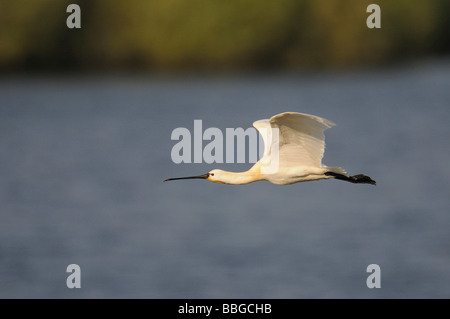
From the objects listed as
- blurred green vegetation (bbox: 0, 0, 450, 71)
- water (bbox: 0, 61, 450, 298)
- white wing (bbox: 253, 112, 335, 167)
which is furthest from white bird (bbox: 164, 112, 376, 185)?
blurred green vegetation (bbox: 0, 0, 450, 71)

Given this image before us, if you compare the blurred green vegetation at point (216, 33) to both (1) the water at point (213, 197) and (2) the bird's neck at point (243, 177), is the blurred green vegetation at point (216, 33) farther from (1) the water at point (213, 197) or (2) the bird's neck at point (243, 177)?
(2) the bird's neck at point (243, 177)

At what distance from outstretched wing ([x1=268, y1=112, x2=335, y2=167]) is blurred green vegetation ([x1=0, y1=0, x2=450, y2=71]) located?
1929 centimetres

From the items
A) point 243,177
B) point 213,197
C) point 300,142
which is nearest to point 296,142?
point 300,142

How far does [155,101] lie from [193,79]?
238 centimetres

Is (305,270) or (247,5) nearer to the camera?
(305,270)

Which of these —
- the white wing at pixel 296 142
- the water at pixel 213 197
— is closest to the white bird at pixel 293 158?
the white wing at pixel 296 142

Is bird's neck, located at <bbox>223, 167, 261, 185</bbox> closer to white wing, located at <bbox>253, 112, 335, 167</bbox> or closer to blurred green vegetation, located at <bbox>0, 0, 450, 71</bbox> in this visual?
white wing, located at <bbox>253, 112, 335, 167</bbox>

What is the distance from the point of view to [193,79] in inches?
1410

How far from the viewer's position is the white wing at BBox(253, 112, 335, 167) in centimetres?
980

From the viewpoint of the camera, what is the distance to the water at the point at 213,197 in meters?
19.6

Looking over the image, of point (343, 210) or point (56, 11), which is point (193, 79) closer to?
point (56, 11)
